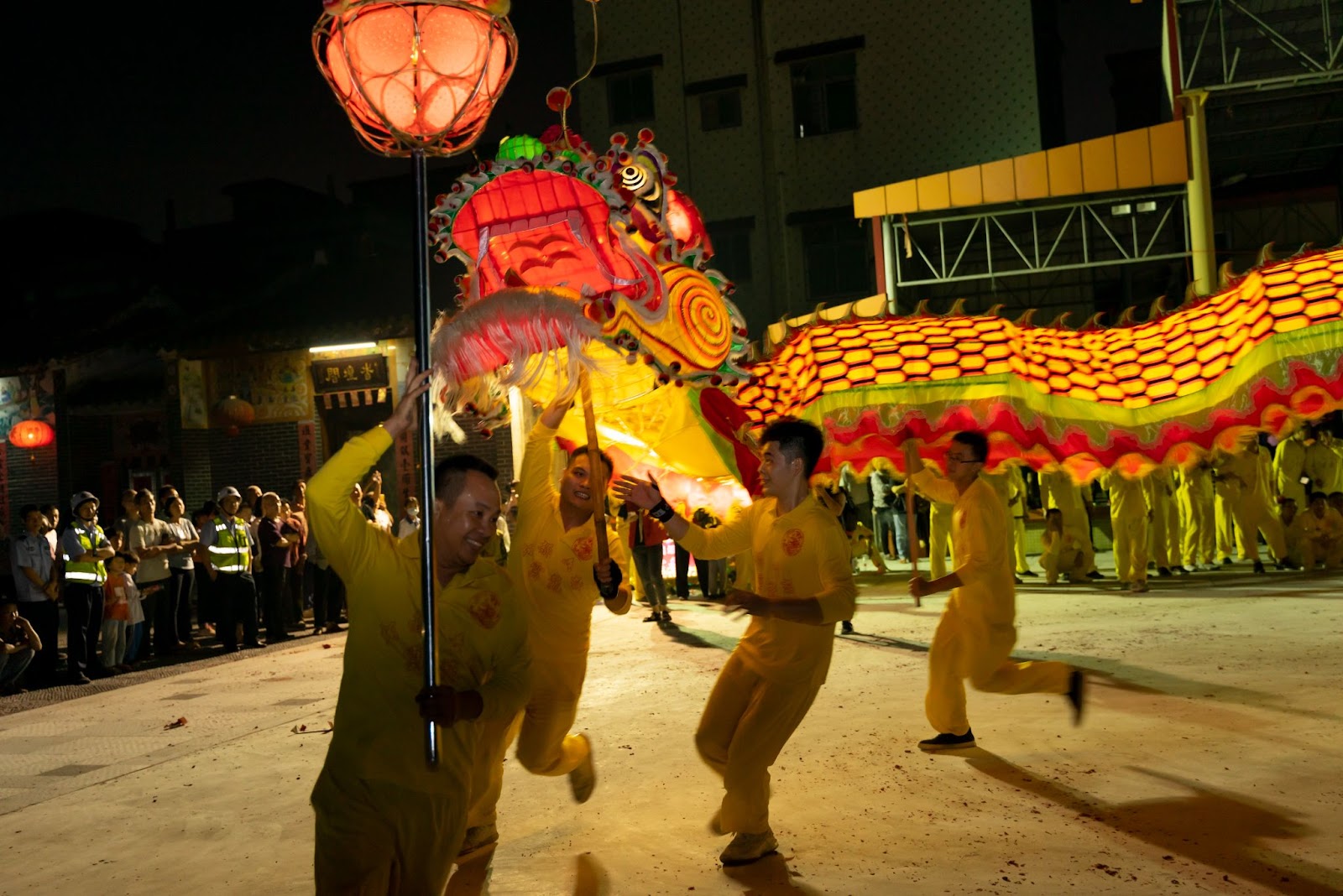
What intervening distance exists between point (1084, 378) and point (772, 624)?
4895mm

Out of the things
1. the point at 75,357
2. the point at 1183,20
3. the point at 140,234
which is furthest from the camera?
the point at 140,234

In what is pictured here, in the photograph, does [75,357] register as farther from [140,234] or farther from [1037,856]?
[1037,856]

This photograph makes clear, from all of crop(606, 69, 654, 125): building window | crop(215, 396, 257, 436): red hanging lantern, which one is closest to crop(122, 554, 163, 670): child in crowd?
crop(215, 396, 257, 436): red hanging lantern

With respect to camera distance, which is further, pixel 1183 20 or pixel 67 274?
pixel 67 274

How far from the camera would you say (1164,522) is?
480 inches

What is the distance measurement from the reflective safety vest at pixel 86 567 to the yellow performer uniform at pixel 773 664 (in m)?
7.27

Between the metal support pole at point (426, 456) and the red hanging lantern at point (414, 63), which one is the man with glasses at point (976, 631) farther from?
the red hanging lantern at point (414, 63)

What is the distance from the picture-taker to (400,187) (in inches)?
1003

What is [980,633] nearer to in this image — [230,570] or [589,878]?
[589,878]

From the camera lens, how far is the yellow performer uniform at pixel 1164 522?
11961mm

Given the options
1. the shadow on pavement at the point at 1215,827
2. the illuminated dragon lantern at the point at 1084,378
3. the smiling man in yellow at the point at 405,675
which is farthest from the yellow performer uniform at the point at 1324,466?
the smiling man in yellow at the point at 405,675

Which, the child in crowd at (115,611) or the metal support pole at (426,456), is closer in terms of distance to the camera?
the metal support pole at (426,456)

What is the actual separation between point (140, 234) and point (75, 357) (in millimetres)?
10731

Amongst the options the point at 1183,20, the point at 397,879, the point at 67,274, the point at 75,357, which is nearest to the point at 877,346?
the point at 397,879
